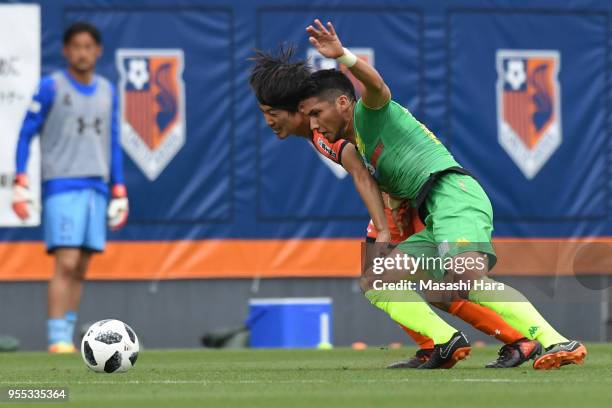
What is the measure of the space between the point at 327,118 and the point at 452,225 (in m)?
0.98

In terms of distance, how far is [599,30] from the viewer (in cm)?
1467

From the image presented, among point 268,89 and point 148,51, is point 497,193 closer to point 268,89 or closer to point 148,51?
point 148,51

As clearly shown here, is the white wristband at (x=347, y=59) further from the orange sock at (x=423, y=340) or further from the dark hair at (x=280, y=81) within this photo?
the orange sock at (x=423, y=340)

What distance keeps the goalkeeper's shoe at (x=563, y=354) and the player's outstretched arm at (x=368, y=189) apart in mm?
987

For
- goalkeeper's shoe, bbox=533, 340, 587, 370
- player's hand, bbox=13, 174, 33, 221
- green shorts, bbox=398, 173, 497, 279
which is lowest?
goalkeeper's shoe, bbox=533, 340, 587, 370

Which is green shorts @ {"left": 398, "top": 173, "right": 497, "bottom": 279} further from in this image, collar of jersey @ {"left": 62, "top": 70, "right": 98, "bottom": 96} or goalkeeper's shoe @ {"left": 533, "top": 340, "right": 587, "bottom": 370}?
collar of jersey @ {"left": 62, "top": 70, "right": 98, "bottom": 96}

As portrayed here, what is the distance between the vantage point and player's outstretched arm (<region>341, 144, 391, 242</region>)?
8.13 meters

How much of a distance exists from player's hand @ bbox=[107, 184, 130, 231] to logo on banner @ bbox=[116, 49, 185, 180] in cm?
131

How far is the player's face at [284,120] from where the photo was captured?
8.76 m

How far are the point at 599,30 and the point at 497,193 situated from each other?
1.80m

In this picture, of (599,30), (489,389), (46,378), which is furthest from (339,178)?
(489,389)

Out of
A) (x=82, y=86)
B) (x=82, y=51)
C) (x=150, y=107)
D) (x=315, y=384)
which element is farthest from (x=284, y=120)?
(x=150, y=107)

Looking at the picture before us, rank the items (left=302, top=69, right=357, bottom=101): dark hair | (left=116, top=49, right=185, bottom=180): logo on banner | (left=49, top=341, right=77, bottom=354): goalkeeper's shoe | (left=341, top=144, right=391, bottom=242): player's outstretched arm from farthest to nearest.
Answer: (left=116, top=49, right=185, bottom=180): logo on banner
(left=49, top=341, right=77, bottom=354): goalkeeper's shoe
(left=302, top=69, right=357, bottom=101): dark hair
(left=341, top=144, right=391, bottom=242): player's outstretched arm

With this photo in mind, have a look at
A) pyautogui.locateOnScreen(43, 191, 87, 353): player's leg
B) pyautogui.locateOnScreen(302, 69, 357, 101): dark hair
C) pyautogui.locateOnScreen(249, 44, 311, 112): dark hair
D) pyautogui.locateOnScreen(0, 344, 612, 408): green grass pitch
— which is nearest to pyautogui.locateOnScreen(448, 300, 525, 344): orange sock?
pyautogui.locateOnScreen(0, 344, 612, 408): green grass pitch
